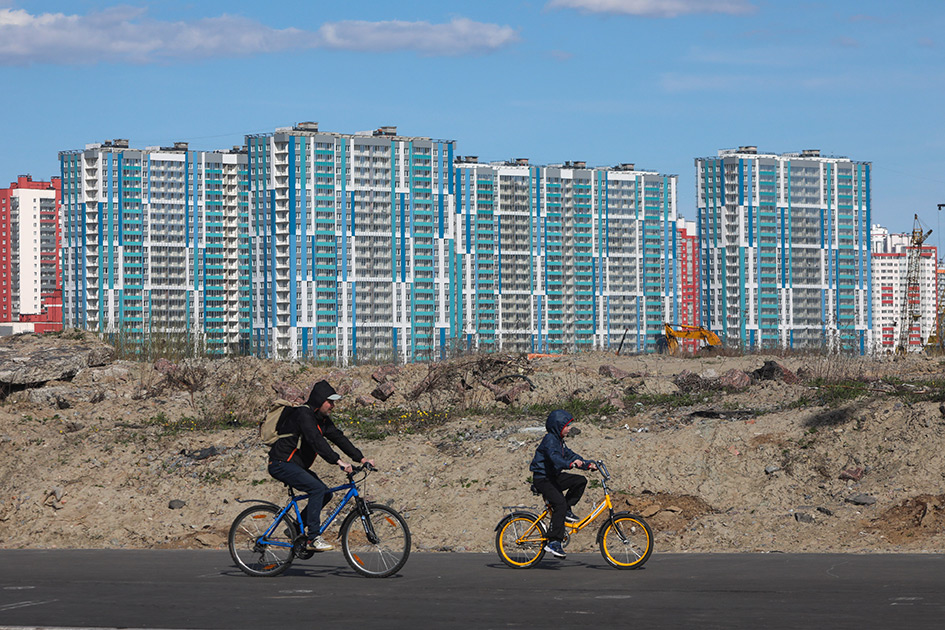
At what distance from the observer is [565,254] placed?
136 meters

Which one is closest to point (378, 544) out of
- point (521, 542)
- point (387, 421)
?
point (521, 542)

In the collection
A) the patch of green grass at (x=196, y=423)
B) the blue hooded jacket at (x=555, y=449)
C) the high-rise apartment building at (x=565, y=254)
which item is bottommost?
the patch of green grass at (x=196, y=423)

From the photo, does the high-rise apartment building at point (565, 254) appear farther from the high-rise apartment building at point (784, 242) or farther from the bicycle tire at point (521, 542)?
the bicycle tire at point (521, 542)

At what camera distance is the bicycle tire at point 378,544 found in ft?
38.4

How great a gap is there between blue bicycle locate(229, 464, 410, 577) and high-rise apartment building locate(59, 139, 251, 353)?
11958 centimetres

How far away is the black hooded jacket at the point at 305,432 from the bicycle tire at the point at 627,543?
2790 mm

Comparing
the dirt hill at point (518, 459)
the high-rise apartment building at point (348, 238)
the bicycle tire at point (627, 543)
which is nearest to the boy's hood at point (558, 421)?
the bicycle tire at point (627, 543)

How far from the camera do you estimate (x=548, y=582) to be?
11398 millimetres

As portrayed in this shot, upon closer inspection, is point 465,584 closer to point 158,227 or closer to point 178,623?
point 178,623

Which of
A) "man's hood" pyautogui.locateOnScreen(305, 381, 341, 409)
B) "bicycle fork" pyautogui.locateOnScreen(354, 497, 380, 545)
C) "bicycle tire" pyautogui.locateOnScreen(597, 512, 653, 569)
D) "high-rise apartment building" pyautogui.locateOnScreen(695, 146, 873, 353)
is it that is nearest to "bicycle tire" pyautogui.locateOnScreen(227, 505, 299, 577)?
"bicycle fork" pyautogui.locateOnScreen(354, 497, 380, 545)

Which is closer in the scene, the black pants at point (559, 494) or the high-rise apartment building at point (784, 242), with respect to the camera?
the black pants at point (559, 494)

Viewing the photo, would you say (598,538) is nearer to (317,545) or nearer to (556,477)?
(556,477)

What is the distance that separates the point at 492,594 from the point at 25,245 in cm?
17948

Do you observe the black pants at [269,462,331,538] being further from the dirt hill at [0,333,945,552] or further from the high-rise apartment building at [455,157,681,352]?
the high-rise apartment building at [455,157,681,352]
